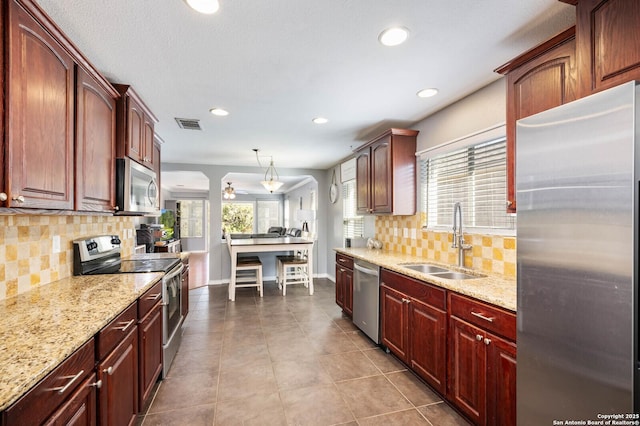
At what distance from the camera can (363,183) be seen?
3941 millimetres

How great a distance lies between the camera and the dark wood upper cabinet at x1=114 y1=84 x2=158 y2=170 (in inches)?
91.6

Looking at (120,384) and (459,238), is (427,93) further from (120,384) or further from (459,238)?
(120,384)

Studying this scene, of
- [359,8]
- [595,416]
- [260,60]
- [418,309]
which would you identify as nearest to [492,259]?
[418,309]

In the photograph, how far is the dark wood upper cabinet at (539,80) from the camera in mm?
1548

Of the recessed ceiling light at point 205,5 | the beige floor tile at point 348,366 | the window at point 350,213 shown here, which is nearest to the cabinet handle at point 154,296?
the beige floor tile at point 348,366

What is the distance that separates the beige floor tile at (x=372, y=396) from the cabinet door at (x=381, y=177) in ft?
5.54

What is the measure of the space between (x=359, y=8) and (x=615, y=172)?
1296mm

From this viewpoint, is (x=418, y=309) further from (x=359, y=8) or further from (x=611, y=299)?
(x=359, y=8)

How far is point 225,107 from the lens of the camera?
9.48 ft

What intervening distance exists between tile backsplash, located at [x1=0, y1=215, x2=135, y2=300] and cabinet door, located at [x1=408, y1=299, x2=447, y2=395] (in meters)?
2.56

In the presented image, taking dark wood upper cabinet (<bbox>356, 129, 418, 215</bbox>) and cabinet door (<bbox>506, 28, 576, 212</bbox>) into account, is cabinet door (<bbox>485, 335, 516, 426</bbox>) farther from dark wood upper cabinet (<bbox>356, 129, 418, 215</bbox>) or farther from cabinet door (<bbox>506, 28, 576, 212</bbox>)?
dark wood upper cabinet (<bbox>356, 129, 418, 215</bbox>)

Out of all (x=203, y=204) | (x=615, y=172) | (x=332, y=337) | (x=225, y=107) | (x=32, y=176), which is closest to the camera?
(x=615, y=172)

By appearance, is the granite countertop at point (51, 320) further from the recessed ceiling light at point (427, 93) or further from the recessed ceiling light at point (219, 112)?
the recessed ceiling light at point (427, 93)

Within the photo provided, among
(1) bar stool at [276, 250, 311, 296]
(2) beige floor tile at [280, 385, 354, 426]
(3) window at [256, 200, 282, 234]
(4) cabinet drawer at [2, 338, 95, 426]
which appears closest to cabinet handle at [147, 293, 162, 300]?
(4) cabinet drawer at [2, 338, 95, 426]
